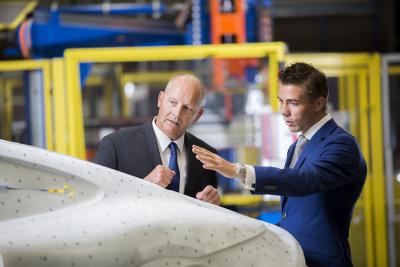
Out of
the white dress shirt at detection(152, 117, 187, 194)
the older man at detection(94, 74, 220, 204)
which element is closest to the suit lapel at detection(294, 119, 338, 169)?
the older man at detection(94, 74, 220, 204)

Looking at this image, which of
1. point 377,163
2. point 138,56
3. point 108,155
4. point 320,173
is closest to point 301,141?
point 320,173

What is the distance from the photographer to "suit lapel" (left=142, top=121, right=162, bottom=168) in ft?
11.2

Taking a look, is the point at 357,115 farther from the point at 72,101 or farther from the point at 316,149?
the point at 316,149

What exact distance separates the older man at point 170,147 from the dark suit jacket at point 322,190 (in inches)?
15.8

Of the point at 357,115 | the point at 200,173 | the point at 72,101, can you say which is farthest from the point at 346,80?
the point at 200,173

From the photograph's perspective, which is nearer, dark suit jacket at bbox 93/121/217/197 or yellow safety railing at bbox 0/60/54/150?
dark suit jacket at bbox 93/121/217/197

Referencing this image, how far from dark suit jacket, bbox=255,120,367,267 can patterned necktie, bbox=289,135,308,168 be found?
2.2 inches

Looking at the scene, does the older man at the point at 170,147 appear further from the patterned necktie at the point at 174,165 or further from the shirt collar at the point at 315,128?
the shirt collar at the point at 315,128

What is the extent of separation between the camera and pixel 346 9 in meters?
19.3

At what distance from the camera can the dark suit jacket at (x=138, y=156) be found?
132 inches

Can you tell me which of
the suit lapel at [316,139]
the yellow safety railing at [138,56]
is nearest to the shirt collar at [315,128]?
the suit lapel at [316,139]

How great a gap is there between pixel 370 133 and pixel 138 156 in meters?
4.25

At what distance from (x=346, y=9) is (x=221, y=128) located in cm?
1271

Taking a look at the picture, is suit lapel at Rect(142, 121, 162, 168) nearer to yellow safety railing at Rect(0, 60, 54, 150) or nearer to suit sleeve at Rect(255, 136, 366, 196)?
suit sleeve at Rect(255, 136, 366, 196)
